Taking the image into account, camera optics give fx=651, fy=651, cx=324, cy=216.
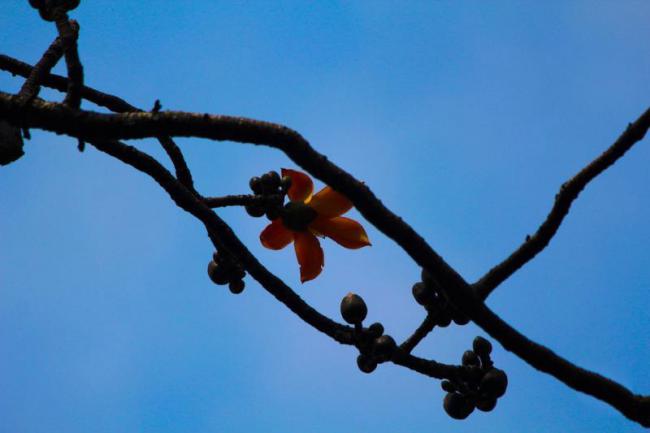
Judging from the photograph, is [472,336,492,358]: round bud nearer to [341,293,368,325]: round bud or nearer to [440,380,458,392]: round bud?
[440,380,458,392]: round bud

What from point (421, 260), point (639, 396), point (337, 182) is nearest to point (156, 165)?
point (337, 182)

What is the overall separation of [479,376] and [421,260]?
793mm

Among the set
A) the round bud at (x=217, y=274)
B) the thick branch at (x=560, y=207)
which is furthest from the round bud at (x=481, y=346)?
the round bud at (x=217, y=274)

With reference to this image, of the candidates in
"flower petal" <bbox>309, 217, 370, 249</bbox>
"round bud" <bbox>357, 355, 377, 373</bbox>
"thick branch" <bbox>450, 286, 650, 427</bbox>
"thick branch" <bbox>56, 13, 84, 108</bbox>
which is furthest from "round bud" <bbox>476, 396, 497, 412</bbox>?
"thick branch" <bbox>56, 13, 84, 108</bbox>

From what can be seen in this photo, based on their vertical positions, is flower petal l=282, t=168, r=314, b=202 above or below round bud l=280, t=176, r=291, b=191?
above

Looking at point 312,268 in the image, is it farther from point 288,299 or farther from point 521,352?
point 521,352

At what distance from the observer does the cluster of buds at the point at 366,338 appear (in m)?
1.85

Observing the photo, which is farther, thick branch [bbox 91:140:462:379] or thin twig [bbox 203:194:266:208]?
thin twig [bbox 203:194:266:208]

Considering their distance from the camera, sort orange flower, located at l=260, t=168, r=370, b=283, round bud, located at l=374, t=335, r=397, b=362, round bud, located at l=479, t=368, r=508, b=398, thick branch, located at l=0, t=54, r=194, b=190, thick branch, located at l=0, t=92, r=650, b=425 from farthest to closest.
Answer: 1. orange flower, located at l=260, t=168, r=370, b=283
2. thick branch, located at l=0, t=54, r=194, b=190
3. round bud, located at l=479, t=368, r=508, b=398
4. round bud, located at l=374, t=335, r=397, b=362
5. thick branch, located at l=0, t=92, r=650, b=425

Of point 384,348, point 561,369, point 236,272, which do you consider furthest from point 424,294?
point 236,272

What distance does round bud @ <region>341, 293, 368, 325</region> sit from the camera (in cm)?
200

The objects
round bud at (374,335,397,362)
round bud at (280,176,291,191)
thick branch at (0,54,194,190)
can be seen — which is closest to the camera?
round bud at (374,335,397,362)

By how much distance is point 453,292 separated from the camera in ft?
4.63

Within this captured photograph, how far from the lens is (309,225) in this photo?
8.31 ft
